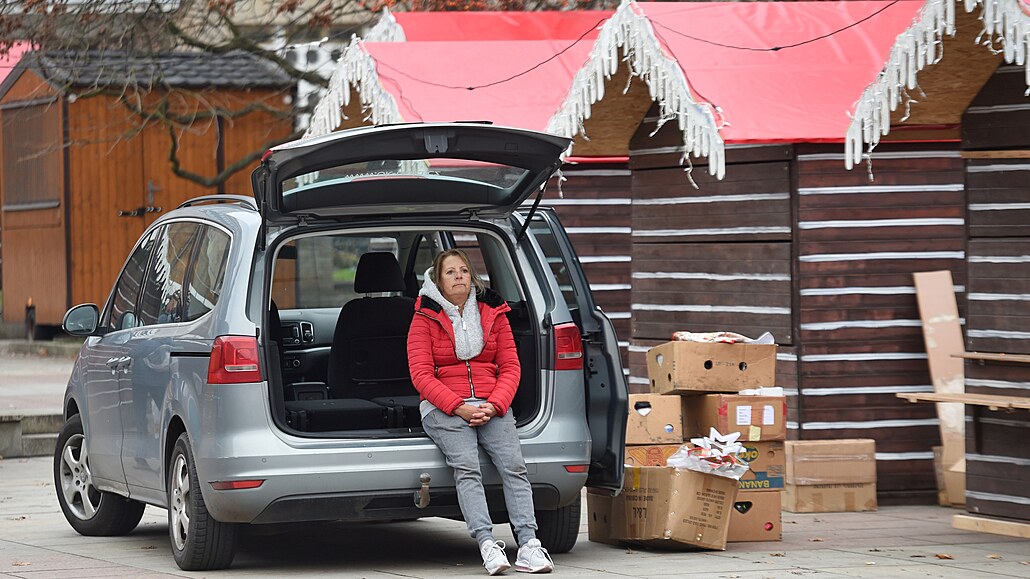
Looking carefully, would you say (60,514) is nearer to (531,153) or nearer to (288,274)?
(531,153)

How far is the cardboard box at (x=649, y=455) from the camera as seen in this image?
9039 mm

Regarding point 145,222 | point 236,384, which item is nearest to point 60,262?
point 145,222

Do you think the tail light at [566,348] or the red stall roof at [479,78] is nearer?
the tail light at [566,348]

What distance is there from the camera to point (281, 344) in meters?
8.95

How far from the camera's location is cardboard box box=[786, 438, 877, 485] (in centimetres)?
1065

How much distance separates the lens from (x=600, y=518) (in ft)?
29.9

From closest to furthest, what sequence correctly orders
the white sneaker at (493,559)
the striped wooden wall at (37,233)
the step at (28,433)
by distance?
the white sneaker at (493,559)
the step at (28,433)
the striped wooden wall at (37,233)

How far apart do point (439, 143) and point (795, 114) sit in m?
4.06

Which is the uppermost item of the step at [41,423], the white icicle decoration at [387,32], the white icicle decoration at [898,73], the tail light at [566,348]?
the white icicle decoration at [387,32]

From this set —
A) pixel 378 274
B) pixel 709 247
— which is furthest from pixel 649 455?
pixel 709 247

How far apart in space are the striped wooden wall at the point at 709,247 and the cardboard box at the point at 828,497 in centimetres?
55

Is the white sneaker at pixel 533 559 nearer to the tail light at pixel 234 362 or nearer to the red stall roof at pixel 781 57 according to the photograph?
the tail light at pixel 234 362

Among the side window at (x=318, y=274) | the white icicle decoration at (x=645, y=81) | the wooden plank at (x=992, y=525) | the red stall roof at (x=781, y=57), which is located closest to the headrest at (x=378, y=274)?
the white icicle decoration at (x=645, y=81)

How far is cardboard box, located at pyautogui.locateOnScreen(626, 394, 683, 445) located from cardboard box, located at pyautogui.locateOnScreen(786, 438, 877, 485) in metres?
1.77
